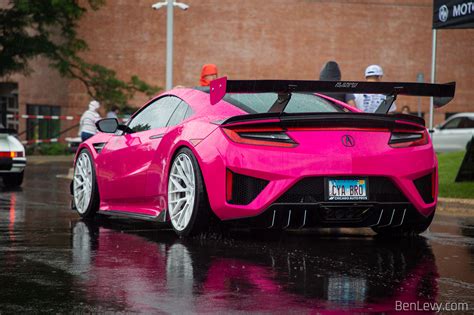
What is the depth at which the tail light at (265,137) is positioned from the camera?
7.99 metres

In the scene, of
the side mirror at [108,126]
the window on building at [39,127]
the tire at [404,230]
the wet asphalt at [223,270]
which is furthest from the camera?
Result: the window on building at [39,127]

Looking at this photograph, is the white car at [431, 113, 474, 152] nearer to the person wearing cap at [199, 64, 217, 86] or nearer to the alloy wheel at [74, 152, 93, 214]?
the person wearing cap at [199, 64, 217, 86]

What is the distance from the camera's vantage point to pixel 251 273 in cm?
667

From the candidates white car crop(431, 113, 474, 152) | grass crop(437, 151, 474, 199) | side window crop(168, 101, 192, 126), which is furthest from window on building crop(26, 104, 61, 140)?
side window crop(168, 101, 192, 126)

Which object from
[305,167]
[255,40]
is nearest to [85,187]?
[305,167]

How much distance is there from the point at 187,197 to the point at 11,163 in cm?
1030

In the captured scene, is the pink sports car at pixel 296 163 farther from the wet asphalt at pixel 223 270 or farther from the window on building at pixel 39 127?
the window on building at pixel 39 127

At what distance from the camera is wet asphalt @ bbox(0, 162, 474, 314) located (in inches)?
220

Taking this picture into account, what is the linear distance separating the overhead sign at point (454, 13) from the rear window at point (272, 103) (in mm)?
6833

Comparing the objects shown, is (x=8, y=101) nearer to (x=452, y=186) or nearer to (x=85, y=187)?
(x=452, y=186)

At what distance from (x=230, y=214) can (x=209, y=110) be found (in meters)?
1.19

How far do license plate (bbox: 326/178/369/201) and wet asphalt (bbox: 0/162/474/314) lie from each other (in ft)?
1.36

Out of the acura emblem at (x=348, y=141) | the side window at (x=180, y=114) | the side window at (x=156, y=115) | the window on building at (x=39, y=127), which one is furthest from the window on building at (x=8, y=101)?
the acura emblem at (x=348, y=141)

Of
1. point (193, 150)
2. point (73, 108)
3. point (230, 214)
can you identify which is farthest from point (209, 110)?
point (73, 108)
